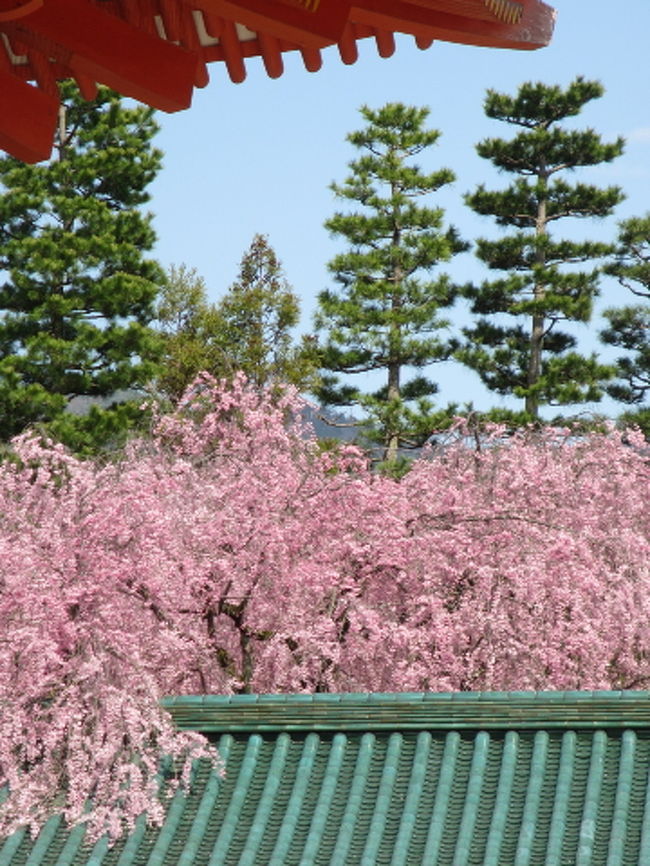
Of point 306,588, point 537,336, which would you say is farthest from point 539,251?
point 306,588

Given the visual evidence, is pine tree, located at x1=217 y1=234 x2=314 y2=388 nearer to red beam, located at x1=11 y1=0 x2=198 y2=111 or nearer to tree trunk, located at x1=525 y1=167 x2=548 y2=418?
tree trunk, located at x1=525 y1=167 x2=548 y2=418

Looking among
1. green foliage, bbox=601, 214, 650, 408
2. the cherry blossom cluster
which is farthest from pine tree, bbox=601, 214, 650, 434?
the cherry blossom cluster

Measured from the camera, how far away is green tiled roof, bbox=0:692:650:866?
7.66 metres

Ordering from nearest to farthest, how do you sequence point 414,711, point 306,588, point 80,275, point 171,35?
point 171,35, point 414,711, point 306,588, point 80,275

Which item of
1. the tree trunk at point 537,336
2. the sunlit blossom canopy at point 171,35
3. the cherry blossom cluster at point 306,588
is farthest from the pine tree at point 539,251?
the sunlit blossom canopy at point 171,35

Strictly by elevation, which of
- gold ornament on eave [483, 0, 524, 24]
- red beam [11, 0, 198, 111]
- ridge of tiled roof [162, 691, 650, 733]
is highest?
gold ornament on eave [483, 0, 524, 24]

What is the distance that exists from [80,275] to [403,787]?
22717mm

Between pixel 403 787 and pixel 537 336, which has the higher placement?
pixel 537 336

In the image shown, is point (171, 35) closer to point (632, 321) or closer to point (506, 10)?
point (506, 10)

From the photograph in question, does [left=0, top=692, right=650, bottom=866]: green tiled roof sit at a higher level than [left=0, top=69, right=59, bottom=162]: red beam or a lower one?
lower

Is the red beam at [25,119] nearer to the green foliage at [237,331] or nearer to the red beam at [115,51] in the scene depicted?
the red beam at [115,51]

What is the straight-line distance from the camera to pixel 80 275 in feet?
96.5

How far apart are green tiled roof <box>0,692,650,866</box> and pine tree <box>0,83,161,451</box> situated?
1994 cm

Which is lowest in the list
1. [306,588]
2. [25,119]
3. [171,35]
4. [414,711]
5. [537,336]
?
[414,711]
